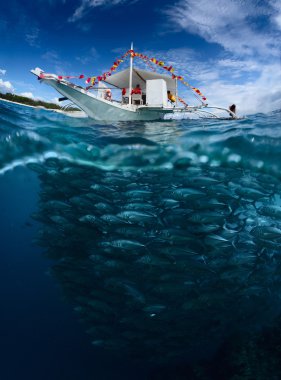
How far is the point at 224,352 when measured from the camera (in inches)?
364

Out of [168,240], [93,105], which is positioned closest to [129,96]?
[93,105]

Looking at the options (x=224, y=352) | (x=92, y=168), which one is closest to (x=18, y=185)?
(x=92, y=168)

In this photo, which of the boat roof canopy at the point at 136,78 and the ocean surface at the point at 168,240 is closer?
the ocean surface at the point at 168,240

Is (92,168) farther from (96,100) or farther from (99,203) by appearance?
(96,100)

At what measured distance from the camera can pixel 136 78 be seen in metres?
22.0

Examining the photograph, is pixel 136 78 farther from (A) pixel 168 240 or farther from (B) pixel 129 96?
(A) pixel 168 240

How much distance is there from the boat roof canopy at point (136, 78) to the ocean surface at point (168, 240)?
13482mm

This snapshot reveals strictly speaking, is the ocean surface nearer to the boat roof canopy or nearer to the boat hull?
the boat hull

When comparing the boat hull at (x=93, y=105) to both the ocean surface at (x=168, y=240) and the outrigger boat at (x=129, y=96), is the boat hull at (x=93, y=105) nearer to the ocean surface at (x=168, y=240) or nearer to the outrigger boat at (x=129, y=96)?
the outrigger boat at (x=129, y=96)

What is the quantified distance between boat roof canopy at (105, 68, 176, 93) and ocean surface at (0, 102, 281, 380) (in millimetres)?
13482

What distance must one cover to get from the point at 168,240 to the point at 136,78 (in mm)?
18832

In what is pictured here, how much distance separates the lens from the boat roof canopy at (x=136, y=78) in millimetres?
20962

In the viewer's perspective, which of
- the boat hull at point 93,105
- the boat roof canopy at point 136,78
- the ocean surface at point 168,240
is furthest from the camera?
the boat roof canopy at point 136,78

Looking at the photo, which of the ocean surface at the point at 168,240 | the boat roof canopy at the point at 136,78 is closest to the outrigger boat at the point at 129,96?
the boat roof canopy at the point at 136,78
